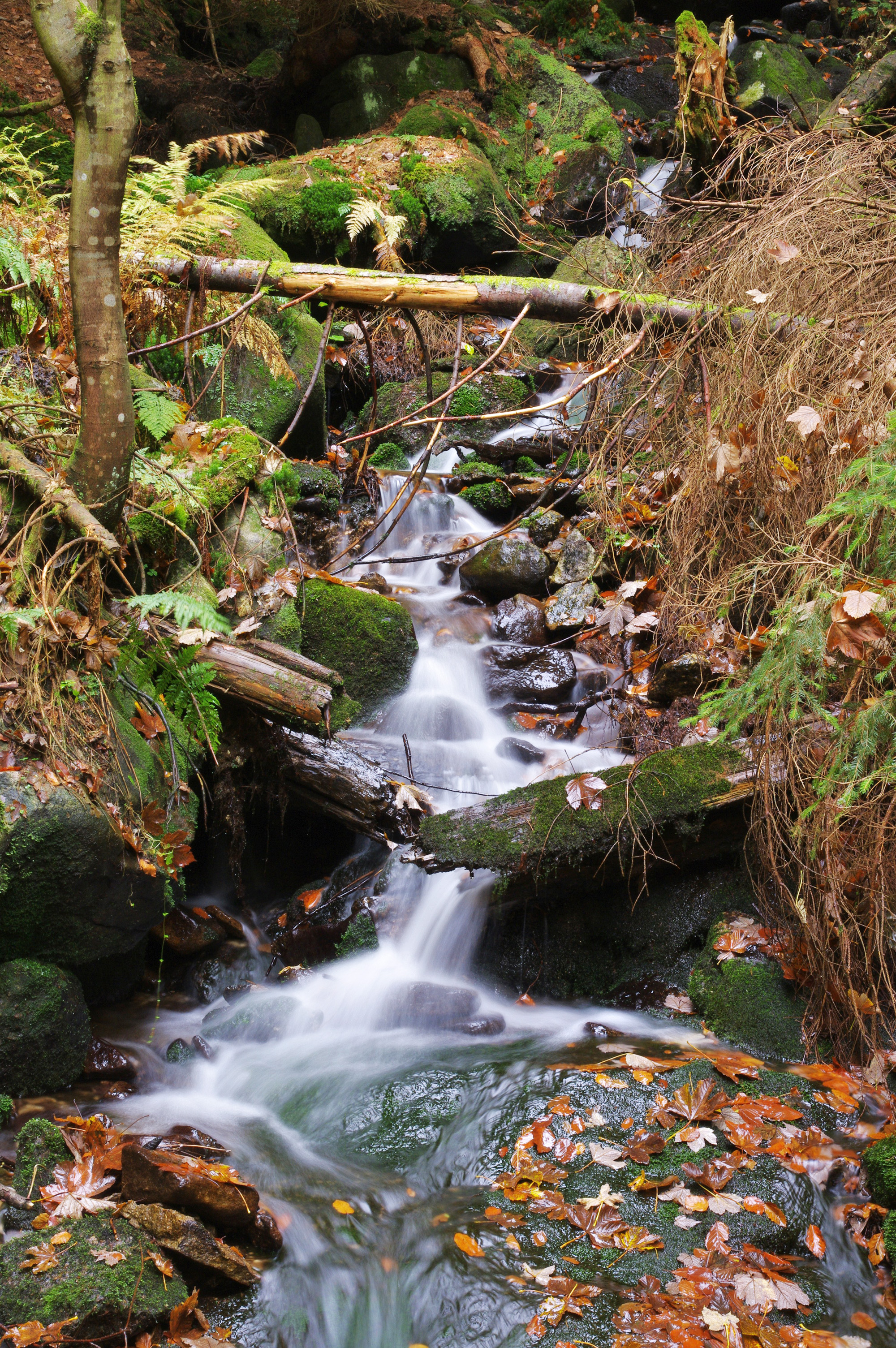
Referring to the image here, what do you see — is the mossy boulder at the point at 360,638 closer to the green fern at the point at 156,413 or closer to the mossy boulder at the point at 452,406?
the green fern at the point at 156,413

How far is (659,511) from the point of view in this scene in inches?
230

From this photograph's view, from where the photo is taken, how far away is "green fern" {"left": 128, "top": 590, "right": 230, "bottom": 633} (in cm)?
355

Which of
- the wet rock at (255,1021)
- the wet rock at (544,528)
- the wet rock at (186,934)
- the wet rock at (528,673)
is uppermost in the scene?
the wet rock at (544,528)

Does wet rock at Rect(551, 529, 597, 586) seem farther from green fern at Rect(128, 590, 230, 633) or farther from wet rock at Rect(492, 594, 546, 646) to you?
green fern at Rect(128, 590, 230, 633)

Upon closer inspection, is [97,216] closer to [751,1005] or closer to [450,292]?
[450,292]

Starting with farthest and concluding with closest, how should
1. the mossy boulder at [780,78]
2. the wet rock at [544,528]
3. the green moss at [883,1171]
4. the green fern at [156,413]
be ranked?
the mossy boulder at [780,78] < the wet rock at [544,528] < the green fern at [156,413] < the green moss at [883,1171]

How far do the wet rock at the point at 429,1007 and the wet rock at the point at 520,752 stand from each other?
183 cm

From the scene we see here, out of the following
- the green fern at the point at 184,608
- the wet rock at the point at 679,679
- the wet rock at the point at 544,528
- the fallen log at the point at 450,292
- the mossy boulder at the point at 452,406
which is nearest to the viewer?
the green fern at the point at 184,608

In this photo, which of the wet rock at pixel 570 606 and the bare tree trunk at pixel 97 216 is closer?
the bare tree trunk at pixel 97 216

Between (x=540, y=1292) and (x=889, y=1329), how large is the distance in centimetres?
113

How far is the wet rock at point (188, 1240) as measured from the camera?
104 inches

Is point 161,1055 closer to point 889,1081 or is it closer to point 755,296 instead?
point 889,1081

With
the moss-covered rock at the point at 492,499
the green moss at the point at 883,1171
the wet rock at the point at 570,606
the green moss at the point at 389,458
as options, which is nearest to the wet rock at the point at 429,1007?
the green moss at the point at 883,1171

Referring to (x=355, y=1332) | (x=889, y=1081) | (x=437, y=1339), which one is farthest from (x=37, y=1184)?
(x=889, y=1081)
